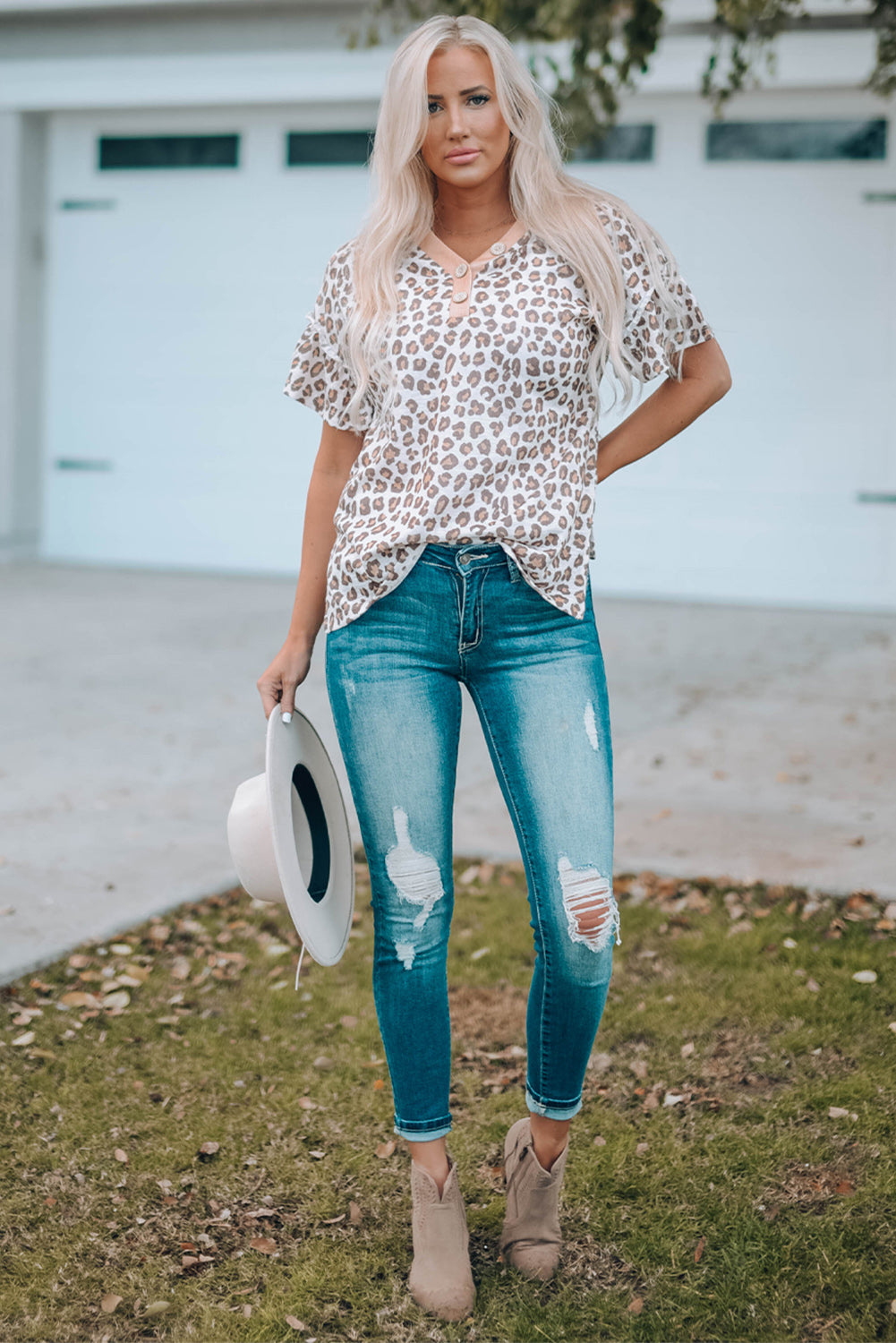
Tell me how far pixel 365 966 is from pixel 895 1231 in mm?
1613

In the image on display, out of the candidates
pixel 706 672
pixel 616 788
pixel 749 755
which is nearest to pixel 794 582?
pixel 706 672

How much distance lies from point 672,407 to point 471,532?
0.53 meters

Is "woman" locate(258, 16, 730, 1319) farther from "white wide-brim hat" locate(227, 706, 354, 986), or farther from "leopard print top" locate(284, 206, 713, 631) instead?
"white wide-brim hat" locate(227, 706, 354, 986)

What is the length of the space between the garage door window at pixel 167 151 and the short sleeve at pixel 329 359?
8045mm

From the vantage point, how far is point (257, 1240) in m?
2.55

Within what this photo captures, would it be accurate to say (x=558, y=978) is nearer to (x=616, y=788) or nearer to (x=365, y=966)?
(x=365, y=966)

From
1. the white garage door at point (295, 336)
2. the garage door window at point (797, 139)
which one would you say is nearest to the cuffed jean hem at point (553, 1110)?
the white garage door at point (295, 336)

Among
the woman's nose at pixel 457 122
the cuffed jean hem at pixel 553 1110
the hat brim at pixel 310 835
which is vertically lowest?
the cuffed jean hem at pixel 553 1110

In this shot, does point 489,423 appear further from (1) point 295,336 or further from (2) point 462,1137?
(1) point 295,336

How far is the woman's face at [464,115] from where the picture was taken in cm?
226

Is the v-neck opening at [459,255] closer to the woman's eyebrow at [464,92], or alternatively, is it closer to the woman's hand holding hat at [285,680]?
the woman's eyebrow at [464,92]

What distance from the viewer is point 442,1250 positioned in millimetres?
2326

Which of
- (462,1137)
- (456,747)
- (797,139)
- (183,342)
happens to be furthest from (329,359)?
(183,342)

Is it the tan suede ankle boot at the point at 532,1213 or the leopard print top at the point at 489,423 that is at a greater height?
A: the leopard print top at the point at 489,423
